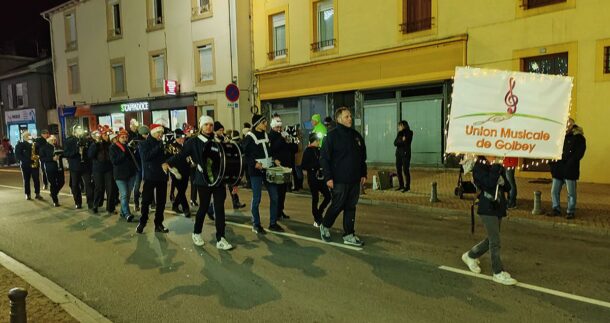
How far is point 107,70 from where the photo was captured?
29.1 m

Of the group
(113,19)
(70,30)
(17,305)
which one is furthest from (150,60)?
(17,305)

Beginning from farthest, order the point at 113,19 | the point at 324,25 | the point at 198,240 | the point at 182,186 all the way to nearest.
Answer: the point at 113,19 → the point at 324,25 → the point at 182,186 → the point at 198,240

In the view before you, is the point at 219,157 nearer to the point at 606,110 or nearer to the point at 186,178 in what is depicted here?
the point at 186,178

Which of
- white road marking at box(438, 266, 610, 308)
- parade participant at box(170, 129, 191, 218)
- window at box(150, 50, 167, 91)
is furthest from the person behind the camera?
window at box(150, 50, 167, 91)

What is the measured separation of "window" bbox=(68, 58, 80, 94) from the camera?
31.5m

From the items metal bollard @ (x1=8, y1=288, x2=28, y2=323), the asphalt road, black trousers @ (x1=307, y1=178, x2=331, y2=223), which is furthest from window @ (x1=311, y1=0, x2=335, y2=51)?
metal bollard @ (x1=8, y1=288, x2=28, y2=323)

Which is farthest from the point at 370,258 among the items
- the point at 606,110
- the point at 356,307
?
the point at 606,110

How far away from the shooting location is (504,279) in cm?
543

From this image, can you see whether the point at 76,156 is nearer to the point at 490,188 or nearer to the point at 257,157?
the point at 257,157

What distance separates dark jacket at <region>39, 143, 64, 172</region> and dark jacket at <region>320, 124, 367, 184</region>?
340 inches

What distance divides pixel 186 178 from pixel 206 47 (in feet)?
48.9

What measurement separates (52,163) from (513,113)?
1136 centimetres

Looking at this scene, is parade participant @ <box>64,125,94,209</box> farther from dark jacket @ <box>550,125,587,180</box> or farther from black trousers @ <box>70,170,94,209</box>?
dark jacket @ <box>550,125,587,180</box>

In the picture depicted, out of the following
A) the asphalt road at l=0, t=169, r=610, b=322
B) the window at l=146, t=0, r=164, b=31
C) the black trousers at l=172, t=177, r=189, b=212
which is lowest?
the asphalt road at l=0, t=169, r=610, b=322
